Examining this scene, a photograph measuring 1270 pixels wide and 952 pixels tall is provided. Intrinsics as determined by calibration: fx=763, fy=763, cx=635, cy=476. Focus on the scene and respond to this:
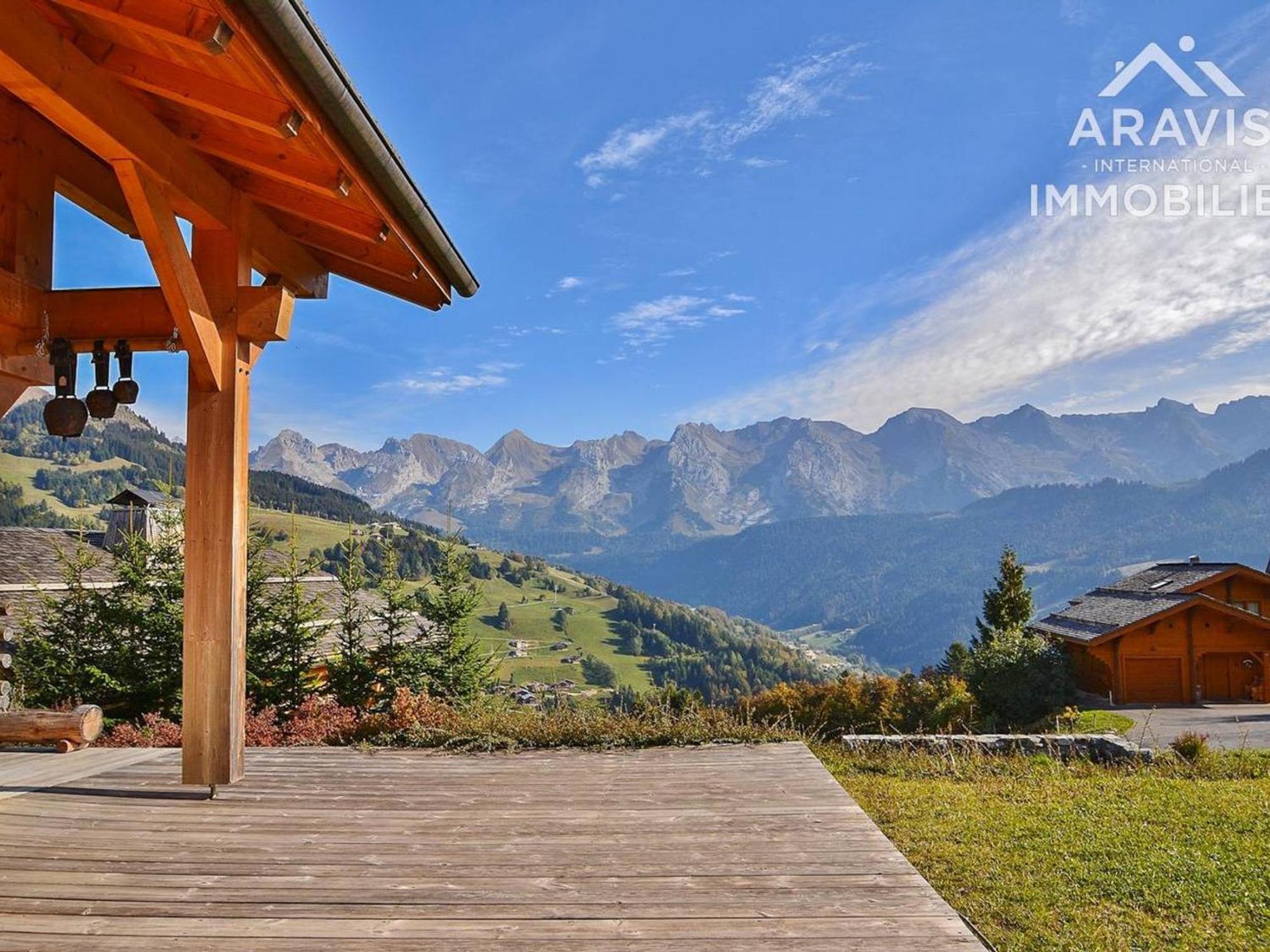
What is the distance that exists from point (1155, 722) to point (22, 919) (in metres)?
26.4

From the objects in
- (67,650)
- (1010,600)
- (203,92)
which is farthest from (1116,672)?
(203,92)

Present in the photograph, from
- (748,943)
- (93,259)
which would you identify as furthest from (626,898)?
(93,259)

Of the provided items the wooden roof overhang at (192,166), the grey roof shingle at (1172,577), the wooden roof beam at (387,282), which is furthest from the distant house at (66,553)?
the grey roof shingle at (1172,577)

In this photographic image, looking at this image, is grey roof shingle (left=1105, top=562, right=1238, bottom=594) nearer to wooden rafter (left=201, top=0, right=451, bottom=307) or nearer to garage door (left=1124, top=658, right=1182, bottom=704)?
garage door (left=1124, top=658, right=1182, bottom=704)

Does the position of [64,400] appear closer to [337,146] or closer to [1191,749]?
[337,146]

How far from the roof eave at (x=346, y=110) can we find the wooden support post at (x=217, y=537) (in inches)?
45.6

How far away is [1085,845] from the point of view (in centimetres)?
546

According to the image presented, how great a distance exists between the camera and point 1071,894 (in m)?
4.55

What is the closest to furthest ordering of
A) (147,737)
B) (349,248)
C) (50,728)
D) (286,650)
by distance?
(349,248) < (50,728) < (147,737) < (286,650)

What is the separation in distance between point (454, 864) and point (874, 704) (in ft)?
49.5

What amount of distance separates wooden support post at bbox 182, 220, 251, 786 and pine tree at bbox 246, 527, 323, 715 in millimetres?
5344

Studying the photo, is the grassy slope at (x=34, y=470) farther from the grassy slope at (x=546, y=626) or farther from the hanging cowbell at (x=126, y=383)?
the hanging cowbell at (x=126, y=383)

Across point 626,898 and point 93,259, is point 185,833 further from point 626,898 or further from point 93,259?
point 93,259

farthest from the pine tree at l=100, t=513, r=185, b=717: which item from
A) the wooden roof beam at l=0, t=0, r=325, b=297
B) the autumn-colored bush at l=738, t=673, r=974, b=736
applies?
the autumn-colored bush at l=738, t=673, r=974, b=736
